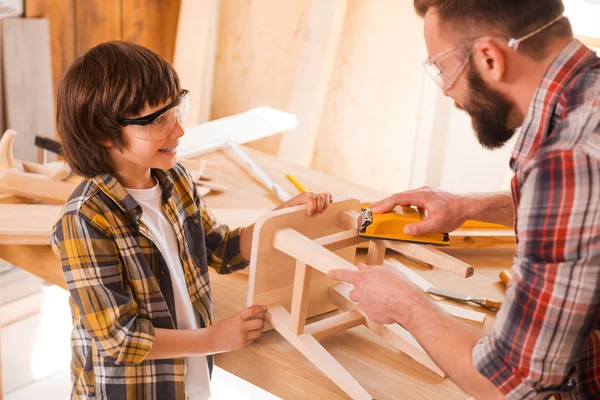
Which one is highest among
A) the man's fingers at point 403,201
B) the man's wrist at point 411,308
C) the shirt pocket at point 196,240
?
the man's fingers at point 403,201

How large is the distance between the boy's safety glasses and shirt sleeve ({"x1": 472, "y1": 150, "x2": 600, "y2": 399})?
0.76 meters

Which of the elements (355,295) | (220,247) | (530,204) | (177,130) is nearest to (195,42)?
(220,247)

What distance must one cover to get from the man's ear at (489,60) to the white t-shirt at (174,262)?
0.78 meters

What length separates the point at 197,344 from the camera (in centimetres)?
147

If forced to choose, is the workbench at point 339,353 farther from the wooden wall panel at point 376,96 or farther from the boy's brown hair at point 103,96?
the wooden wall panel at point 376,96

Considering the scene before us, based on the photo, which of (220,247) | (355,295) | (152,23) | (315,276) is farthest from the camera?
(152,23)

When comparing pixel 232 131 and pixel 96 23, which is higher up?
pixel 96 23

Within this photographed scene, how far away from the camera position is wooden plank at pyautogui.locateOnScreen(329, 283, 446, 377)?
1.49 m

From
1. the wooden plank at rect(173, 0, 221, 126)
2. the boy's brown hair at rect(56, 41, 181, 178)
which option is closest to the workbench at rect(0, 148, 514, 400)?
the boy's brown hair at rect(56, 41, 181, 178)

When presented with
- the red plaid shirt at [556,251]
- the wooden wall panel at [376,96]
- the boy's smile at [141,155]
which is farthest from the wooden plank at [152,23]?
the red plaid shirt at [556,251]

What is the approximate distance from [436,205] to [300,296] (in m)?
0.42

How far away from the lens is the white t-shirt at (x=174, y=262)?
5.11 feet

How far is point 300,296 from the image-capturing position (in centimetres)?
148

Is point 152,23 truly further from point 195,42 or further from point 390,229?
point 390,229
